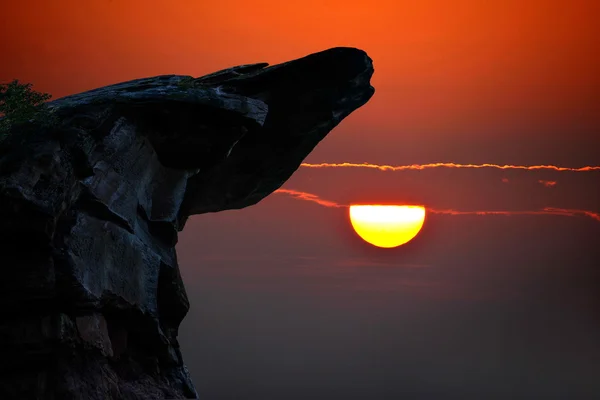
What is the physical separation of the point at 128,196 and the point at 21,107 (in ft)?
17.1

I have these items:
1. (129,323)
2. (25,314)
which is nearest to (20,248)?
(25,314)

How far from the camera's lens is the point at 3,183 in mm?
25297

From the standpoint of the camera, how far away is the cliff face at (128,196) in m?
26.1

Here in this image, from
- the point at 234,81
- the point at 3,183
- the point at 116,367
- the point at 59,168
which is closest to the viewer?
the point at 3,183

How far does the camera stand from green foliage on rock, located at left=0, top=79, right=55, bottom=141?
28.2m

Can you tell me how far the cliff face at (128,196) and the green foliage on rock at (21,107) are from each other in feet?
1.51

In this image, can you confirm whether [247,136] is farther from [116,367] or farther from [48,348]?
[48,348]

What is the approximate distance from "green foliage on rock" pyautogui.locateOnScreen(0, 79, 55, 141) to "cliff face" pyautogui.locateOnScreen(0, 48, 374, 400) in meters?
0.46

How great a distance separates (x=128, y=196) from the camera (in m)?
30.8

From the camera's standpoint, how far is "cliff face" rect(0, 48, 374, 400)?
85.7 ft

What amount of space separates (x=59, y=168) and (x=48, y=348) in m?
6.17

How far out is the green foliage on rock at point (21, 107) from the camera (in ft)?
92.4

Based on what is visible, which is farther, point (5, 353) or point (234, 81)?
point (234, 81)

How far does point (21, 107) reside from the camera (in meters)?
29.1
